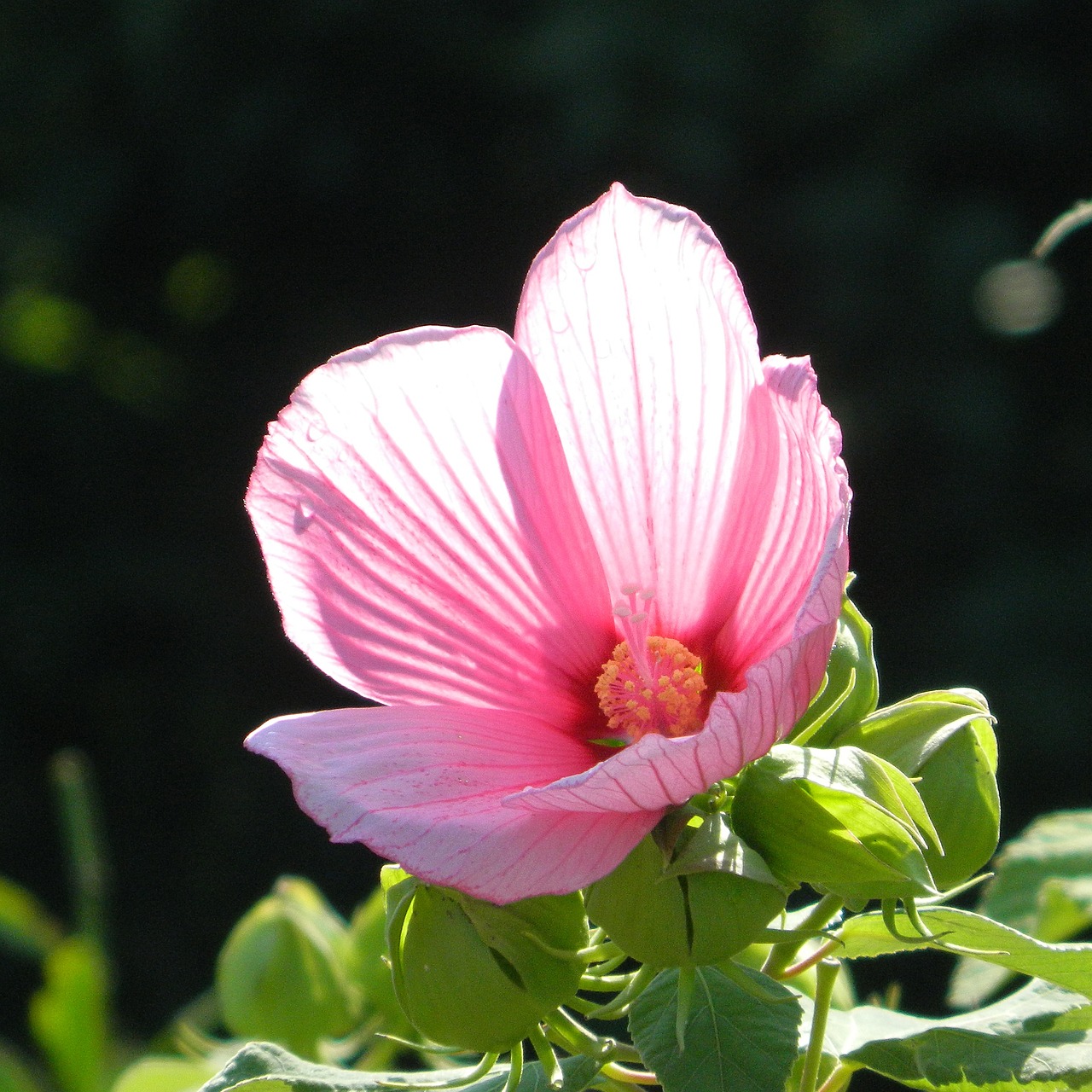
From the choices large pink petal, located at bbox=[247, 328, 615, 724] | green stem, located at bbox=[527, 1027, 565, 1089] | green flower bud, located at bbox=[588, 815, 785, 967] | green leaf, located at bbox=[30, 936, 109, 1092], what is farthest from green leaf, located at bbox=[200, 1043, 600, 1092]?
green leaf, located at bbox=[30, 936, 109, 1092]

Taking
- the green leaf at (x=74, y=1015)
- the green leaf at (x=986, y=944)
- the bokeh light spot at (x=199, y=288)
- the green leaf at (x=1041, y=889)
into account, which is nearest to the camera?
the green leaf at (x=986, y=944)

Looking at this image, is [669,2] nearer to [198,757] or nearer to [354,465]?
[198,757]

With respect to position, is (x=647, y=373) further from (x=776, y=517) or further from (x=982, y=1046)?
(x=982, y=1046)

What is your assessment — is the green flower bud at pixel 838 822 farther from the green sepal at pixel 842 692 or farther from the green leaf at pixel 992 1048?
→ the green leaf at pixel 992 1048

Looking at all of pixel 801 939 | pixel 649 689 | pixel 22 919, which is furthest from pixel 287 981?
pixel 22 919

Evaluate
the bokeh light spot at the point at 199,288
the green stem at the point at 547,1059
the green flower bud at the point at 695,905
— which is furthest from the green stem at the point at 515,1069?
the bokeh light spot at the point at 199,288

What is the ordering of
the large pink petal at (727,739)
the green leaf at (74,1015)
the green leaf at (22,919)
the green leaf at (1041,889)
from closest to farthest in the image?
the large pink petal at (727,739), the green leaf at (1041,889), the green leaf at (74,1015), the green leaf at (22,919)

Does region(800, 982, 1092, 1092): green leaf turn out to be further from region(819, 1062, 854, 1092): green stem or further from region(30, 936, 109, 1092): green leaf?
region(30, 936, 109, 1092): green leaf
